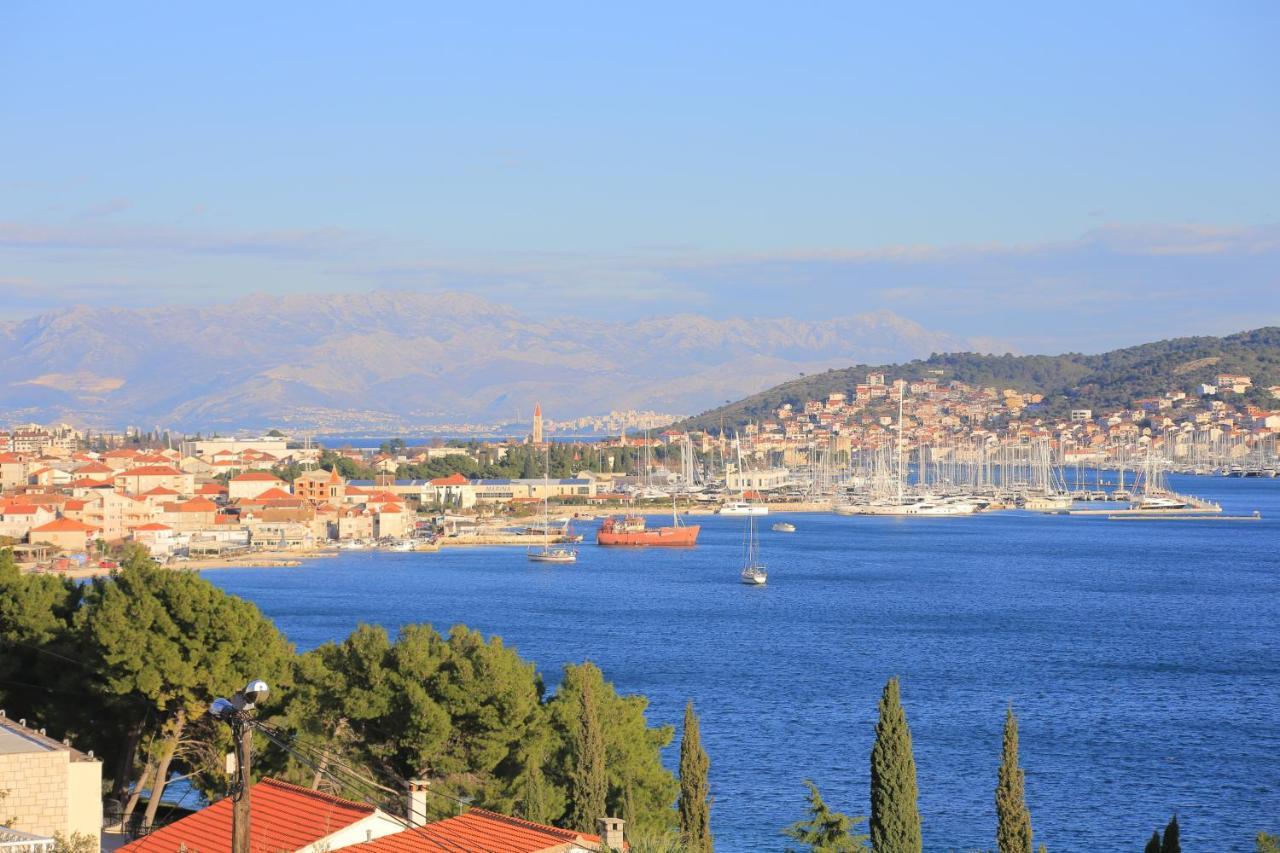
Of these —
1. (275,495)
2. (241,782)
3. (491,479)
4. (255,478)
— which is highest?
(255,478)

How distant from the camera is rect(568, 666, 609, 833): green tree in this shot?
9125mm

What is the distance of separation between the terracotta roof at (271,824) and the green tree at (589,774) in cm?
159

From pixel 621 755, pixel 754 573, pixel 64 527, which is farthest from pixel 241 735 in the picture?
pixel 64 527

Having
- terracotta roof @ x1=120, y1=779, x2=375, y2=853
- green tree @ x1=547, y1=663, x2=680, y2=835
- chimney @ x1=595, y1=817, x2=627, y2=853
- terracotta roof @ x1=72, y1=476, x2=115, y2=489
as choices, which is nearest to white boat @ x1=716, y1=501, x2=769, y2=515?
terracotta roof @ x1=72, y1=476, x2=115, y2=489

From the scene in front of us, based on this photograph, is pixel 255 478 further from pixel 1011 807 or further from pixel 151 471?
pixel 1011 807

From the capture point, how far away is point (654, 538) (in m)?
45.2

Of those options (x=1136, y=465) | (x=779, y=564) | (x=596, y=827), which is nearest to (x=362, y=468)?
(x=779, y=564)

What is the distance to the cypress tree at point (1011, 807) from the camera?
9047 mm

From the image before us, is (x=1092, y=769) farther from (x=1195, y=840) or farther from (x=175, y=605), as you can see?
(x=175, y=605)

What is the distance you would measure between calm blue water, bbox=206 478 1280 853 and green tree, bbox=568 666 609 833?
3276 millimetres

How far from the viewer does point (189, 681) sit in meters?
10.0

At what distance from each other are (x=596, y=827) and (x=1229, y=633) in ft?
58.8

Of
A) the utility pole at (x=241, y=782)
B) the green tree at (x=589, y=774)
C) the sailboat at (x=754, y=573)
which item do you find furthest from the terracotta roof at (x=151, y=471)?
the utility pole at (x=241, y=782)

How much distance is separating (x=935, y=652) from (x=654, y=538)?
74.7 ft
